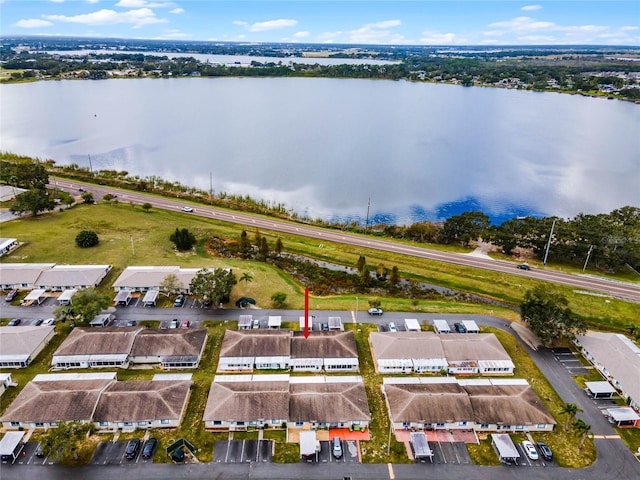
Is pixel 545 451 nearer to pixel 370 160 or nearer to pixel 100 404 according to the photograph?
pixel 100 404

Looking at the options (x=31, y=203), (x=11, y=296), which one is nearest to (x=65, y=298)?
(x=11, y=296)

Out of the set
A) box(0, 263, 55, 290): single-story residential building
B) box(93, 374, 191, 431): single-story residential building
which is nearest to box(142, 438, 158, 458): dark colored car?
box(93, 374, 191, 431): single-story residential building

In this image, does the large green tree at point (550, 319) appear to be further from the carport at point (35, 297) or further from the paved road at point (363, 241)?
the carport at point (35, 297)

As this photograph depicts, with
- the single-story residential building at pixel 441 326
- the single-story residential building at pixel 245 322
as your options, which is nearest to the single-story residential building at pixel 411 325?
the single-story residential building at pixel 441 326

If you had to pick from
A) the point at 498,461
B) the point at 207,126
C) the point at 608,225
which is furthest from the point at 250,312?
the point at 207,126

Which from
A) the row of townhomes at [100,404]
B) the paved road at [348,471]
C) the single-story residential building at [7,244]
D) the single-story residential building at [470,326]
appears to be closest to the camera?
the paved road at [348,471]
